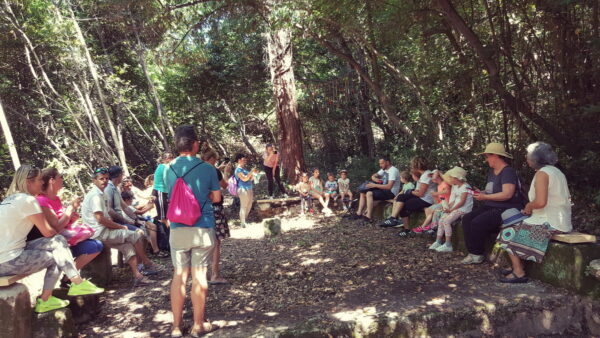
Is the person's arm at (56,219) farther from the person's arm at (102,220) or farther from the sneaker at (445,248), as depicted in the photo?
the sneaker at (445,248)

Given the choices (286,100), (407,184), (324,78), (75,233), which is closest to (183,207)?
(75,233)

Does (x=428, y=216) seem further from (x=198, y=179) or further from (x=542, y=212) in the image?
(x=198, y=179)

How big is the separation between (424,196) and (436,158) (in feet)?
7.42

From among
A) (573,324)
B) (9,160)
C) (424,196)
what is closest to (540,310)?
(573,324)

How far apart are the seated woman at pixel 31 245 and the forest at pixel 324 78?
16.1ft

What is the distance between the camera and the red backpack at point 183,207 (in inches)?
117

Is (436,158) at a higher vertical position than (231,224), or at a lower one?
higher

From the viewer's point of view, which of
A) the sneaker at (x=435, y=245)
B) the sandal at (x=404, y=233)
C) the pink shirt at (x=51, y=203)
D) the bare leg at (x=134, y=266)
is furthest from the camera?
the sandal at (x=404, y=233)

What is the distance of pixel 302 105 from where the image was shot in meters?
13.7

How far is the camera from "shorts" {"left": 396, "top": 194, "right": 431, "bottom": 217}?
5858 millimetres

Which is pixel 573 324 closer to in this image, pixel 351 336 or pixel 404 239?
pixel 351 336

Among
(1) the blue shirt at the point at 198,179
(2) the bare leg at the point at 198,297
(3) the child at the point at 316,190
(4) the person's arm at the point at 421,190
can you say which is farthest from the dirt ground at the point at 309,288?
(3) the child at the point at 316,190

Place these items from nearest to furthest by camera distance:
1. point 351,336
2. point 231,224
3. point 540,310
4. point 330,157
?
point 351,336, point 540,310, point 231,224, point 330,157

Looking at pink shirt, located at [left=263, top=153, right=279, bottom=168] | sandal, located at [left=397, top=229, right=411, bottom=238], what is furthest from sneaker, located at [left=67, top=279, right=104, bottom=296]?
pink shirt, located at [left=263, top=153, right=279, bottom=168]
